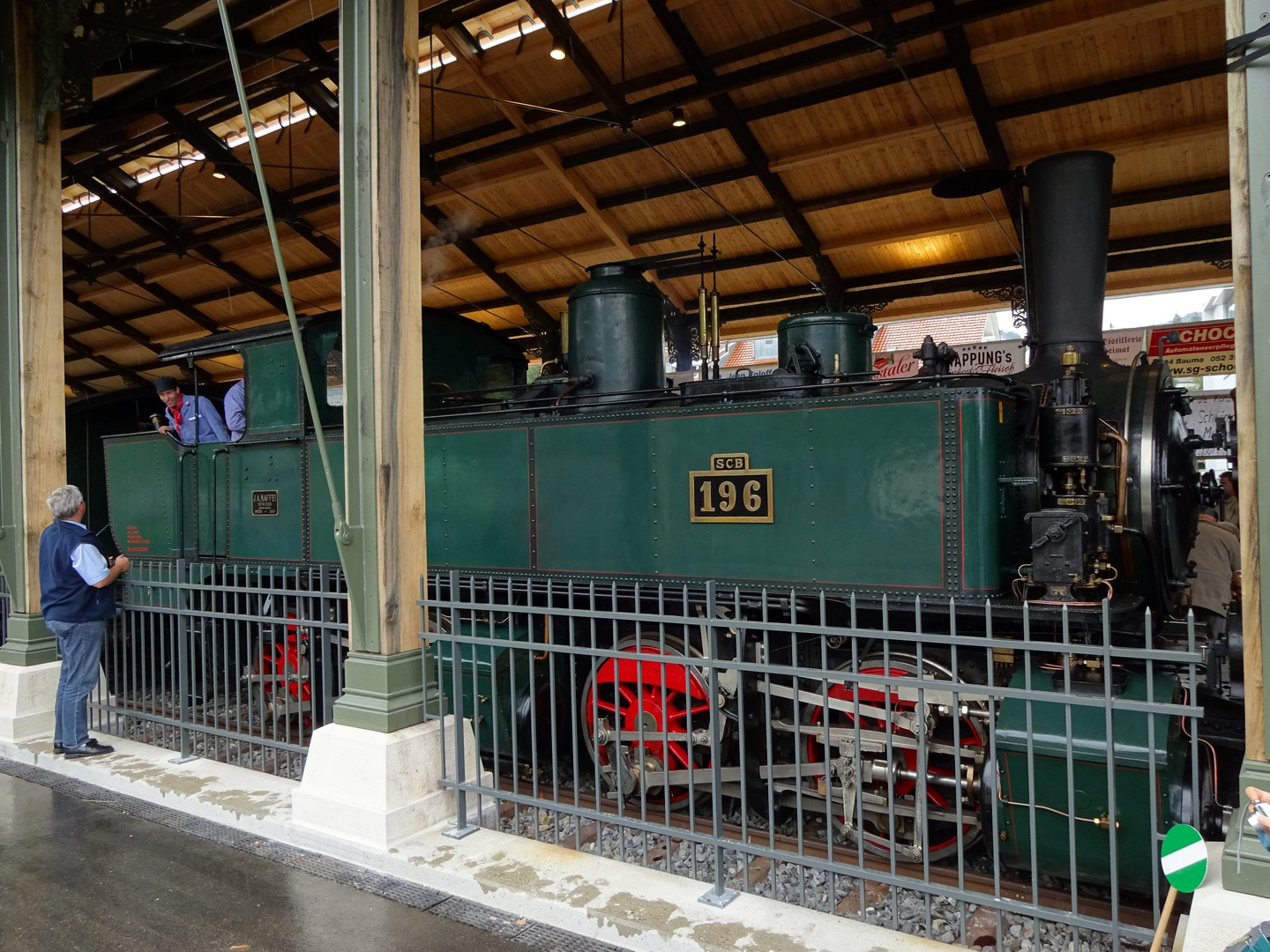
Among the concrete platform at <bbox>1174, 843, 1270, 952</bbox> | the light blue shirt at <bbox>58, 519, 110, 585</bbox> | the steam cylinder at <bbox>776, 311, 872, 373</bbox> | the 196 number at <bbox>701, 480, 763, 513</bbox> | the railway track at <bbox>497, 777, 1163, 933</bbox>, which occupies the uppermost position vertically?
the steam cylinder at <bbox>776, 311, 872, 373</bbox>

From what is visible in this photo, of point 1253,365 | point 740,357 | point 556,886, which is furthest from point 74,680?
point 740,357

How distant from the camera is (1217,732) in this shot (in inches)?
156

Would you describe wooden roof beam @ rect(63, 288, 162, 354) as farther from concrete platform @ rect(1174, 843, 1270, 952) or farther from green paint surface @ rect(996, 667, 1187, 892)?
concrete platform @ rect(1174, 843, 1270, 952)

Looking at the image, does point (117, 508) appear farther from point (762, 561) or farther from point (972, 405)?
point (972, 405)

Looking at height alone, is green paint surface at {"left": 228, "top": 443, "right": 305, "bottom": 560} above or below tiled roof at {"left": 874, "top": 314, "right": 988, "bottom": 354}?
below

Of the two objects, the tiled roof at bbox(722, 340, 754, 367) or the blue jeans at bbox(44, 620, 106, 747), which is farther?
the tiled roof at bbox(722, 340, 754, 367)

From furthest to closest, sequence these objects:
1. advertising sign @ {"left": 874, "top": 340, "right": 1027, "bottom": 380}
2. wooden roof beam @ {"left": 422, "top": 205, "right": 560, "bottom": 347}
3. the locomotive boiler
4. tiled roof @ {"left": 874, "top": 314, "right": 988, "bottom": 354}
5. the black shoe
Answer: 1. tiled roof @ {"left": 874, "top": 314, "right": 988, "bottom": 354}
2. wooden roof beam @ {"left": 422, "top": 205, "right": 560, "bottom": 347}
3. advertising sign @ {"left": 874, "top": 340, "right": 1027, "bottom": 380}
4. the black shoe
5. the locomotive boiler

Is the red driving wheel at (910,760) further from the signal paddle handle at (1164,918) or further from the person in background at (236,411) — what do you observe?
the person in background at (236,411)

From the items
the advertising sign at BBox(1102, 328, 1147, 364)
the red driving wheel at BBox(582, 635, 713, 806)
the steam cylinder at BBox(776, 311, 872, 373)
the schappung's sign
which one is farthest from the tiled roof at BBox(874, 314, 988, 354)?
the red driving wheel at BBox(582, 635, 713, 806)

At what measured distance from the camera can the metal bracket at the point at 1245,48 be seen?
2.14 m

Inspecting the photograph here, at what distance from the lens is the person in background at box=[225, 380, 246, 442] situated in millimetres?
6418

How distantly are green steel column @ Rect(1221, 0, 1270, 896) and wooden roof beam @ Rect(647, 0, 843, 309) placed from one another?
7.45m

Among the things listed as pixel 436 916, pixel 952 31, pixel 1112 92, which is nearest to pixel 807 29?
pixel 952 31

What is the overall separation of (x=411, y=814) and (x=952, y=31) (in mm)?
7880
